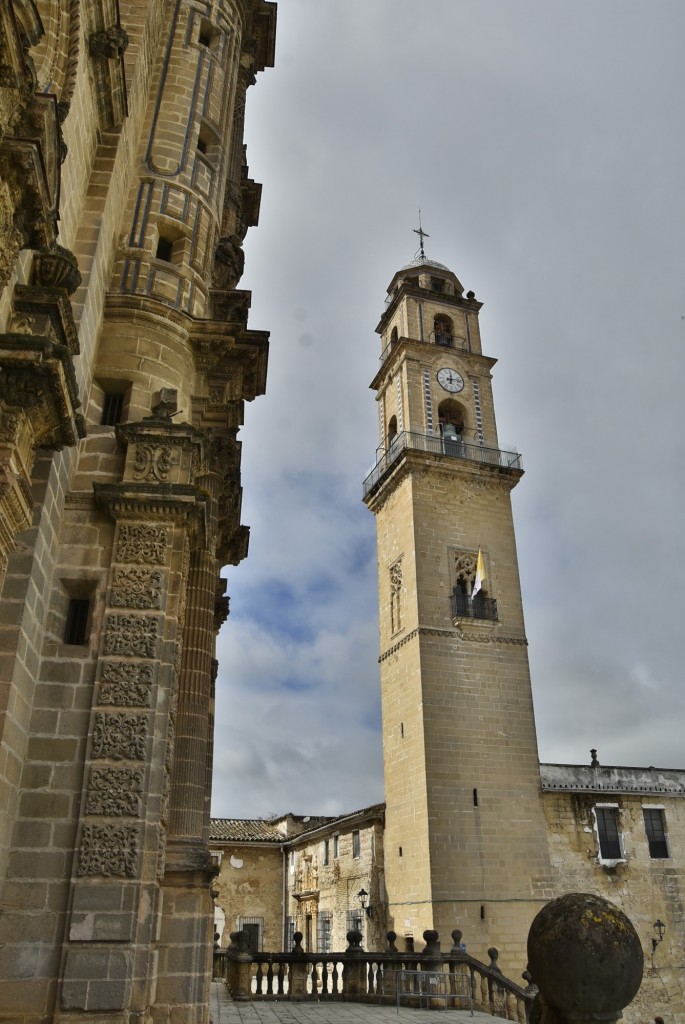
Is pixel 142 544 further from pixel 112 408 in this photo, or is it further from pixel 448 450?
pixel 448 450

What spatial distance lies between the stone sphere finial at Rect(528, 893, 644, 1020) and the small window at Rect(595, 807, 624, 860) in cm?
2275

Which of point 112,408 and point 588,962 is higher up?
point 112,408

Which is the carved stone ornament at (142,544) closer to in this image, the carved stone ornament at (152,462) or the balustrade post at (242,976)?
the carved stone ornament at (152,462)

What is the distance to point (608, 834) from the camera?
77.7 ft

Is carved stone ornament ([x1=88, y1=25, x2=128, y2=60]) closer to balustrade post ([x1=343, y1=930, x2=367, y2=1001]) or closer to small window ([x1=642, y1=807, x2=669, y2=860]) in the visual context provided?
balustrade post ([x1=343, y1=930, x2=367, y2=1001])

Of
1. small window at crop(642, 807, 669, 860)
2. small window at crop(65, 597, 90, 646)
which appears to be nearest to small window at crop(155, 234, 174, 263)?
small window at crop(65, 597, 90, 646)

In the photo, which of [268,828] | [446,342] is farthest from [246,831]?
[446,342]

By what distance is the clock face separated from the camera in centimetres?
2956

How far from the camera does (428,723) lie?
22.8 m

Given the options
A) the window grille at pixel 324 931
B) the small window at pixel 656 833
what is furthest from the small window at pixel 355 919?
the small window at pixel 656 833

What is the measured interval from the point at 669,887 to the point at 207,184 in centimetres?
2275

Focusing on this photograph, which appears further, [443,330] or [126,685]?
[443,330]

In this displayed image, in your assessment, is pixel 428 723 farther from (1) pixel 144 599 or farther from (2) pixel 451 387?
(1) pixel 144 599

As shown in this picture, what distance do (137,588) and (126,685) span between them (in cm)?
99
